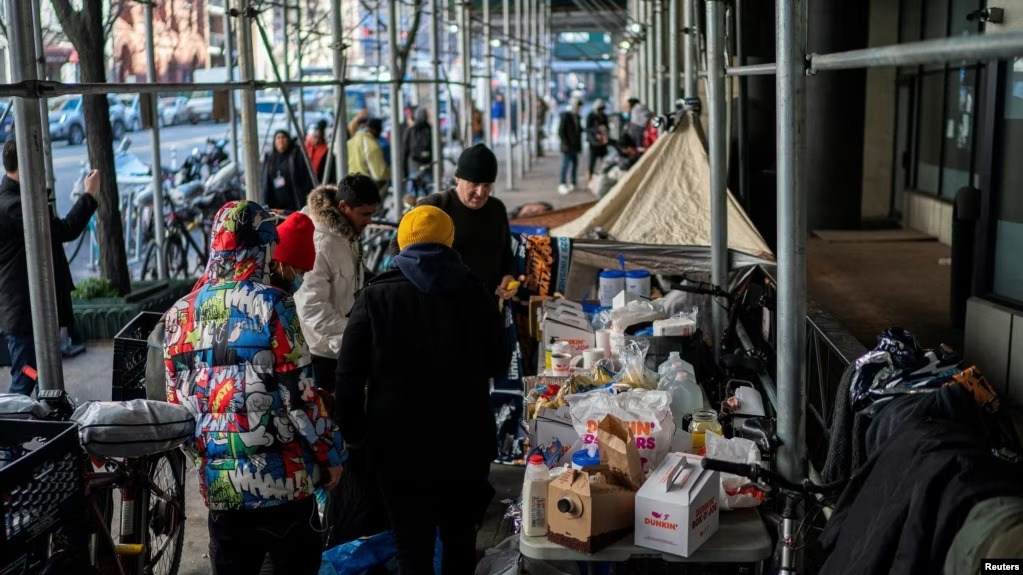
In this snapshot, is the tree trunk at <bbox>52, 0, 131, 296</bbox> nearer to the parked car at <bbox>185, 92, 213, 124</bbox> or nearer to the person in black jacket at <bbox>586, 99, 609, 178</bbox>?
the parked car at <bbox>185, 92, 213, 124</bbox>

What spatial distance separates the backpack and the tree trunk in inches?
351

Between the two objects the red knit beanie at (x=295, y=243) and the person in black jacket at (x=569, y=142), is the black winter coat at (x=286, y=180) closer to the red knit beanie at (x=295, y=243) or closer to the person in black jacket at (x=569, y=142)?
the red knit beanie at (x=295, y=243)

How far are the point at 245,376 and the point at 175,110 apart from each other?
527 inches

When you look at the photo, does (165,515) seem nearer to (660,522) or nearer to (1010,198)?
(660,522)

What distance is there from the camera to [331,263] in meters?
5.31

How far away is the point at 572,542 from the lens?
3338mm

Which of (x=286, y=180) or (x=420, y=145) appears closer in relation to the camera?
(x=286, y=180)

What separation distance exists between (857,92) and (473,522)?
12.3m

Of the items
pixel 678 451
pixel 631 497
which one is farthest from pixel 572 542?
pixel 678 451

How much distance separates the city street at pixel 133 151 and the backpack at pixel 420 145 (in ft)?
11.5

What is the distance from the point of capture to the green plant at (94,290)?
34.3 feet

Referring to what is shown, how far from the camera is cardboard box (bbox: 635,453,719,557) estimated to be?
3238 millimetres

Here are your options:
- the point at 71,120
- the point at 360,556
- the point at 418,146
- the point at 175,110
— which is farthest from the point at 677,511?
the point at 418,146

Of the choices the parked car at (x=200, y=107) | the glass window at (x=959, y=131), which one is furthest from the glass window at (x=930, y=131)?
the parked car at (x=200, y=107)
